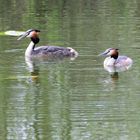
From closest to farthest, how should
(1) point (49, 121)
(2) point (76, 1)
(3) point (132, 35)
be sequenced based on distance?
1. (1) point (49, 121)
2. (3) point (132, 35)
3. (2) point (76, 1)

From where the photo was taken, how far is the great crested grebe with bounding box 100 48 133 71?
1878 cm

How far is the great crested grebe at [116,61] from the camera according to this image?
18.8 metres

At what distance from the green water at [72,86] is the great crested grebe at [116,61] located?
196 millimetres

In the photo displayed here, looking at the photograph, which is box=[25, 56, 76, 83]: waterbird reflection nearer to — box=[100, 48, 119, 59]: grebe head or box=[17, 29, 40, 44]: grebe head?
box=[100, 48, 119, 59]: grebe head

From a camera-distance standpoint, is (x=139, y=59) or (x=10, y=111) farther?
(x=139, y=59)

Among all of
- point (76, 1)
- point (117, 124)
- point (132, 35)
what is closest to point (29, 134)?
point (117, 124)

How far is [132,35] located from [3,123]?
10936 mm

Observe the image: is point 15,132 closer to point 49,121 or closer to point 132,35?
point 49,121

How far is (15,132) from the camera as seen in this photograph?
12562mm

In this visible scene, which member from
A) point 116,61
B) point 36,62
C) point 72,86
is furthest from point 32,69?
point 72,86

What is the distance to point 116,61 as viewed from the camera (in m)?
19.5

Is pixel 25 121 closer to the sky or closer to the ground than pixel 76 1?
closer to the sky

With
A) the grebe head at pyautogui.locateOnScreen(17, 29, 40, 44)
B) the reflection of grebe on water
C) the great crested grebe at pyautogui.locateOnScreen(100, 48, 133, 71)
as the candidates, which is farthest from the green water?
the grebe head at pyautogui.locateOnScreen(17, 29, 40, 44)

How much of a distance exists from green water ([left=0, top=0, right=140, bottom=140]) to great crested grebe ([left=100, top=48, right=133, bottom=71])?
20 cm
